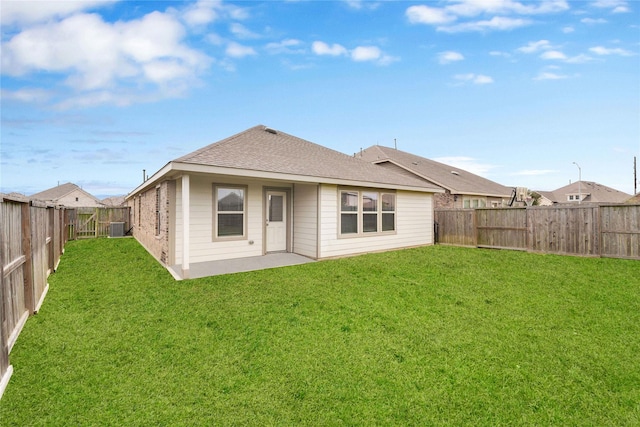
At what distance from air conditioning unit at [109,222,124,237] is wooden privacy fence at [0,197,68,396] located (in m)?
13.8

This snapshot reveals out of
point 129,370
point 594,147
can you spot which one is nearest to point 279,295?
point 129,370

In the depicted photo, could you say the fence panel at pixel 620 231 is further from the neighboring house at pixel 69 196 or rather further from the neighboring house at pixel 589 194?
the neighboring house at pixel 69 196

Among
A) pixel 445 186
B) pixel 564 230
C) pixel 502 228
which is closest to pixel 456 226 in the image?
pixel 502 228

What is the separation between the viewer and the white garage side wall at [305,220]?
9.71 metres

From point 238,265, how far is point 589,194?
186 feet

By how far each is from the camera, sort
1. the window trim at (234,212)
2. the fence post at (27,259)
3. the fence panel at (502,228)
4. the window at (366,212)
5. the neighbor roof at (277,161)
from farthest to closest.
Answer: the fence panel at (502,228) → the window at (366,212) → the window trim at (234,212) → the neighbor roof at (277,161) → the fence post at (27,259)

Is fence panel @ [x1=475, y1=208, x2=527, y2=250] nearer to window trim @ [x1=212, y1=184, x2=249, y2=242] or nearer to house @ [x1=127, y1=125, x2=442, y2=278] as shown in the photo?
house @ [x1=127, y1=125, x2=442, y2=278]

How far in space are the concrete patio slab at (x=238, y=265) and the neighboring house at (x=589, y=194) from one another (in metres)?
48.0

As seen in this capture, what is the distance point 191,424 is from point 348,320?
9.32 feet

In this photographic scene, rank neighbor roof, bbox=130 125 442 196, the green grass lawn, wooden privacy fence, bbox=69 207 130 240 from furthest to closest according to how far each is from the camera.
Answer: wooden privacy fence, bbox=69 207 130 240 < neighbor roof, bbox=130 125 442 196 < the green grass lawn

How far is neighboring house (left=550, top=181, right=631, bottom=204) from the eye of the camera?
42841 mm

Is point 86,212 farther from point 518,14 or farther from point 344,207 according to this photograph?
point 518,14

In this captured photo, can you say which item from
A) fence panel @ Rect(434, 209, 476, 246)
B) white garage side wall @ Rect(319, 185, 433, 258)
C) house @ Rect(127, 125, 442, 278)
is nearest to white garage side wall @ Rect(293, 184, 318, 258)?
house @ Rect(127, 125, 442, 278)

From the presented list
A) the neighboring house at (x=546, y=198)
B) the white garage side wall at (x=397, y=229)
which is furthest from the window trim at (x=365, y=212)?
the neighboring house at (x=546, y=198)
